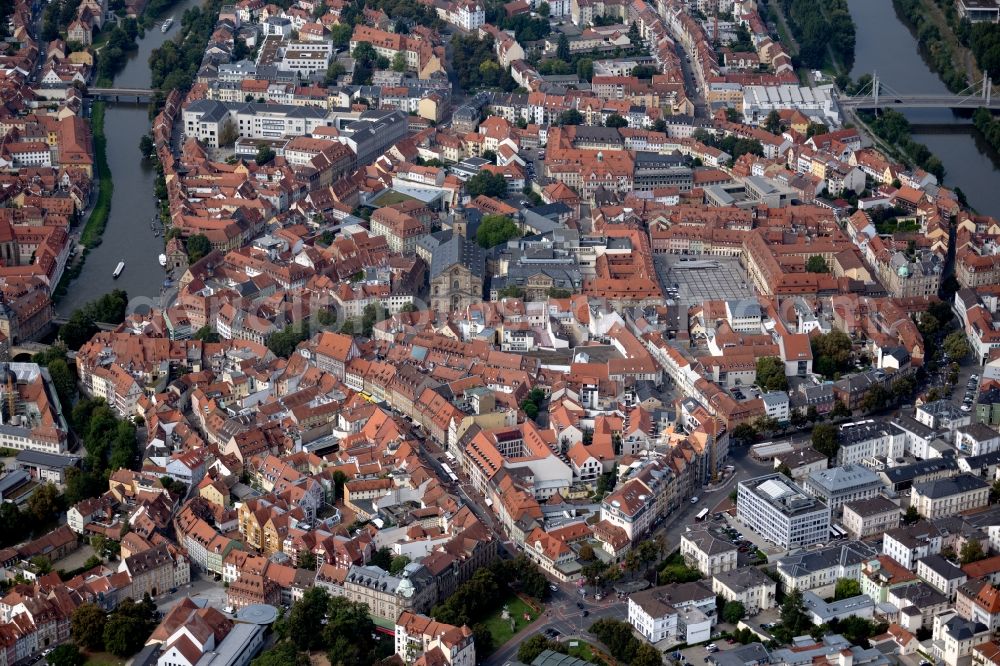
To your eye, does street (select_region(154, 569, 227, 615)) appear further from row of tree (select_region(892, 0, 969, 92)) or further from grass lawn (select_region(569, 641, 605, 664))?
row of tree (select_region(892, 0, 969, 92))

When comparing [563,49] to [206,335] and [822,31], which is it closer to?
[822,31]

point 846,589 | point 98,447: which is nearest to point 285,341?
point 98,447

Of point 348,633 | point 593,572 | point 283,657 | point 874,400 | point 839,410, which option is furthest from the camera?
point 874,400

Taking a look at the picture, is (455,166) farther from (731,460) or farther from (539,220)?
(731,460)

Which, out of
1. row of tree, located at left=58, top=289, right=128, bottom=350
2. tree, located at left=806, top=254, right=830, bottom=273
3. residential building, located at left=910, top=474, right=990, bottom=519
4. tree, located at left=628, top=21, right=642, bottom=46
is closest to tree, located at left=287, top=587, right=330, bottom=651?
residential building, located at left=910, top=474, right=990, bottom=519

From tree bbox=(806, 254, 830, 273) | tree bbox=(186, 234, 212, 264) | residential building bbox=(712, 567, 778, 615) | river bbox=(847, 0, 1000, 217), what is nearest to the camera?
residential building bbox=(712, 567, 778, 615)

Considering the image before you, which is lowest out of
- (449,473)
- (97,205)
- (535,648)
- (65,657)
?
(97,205)
